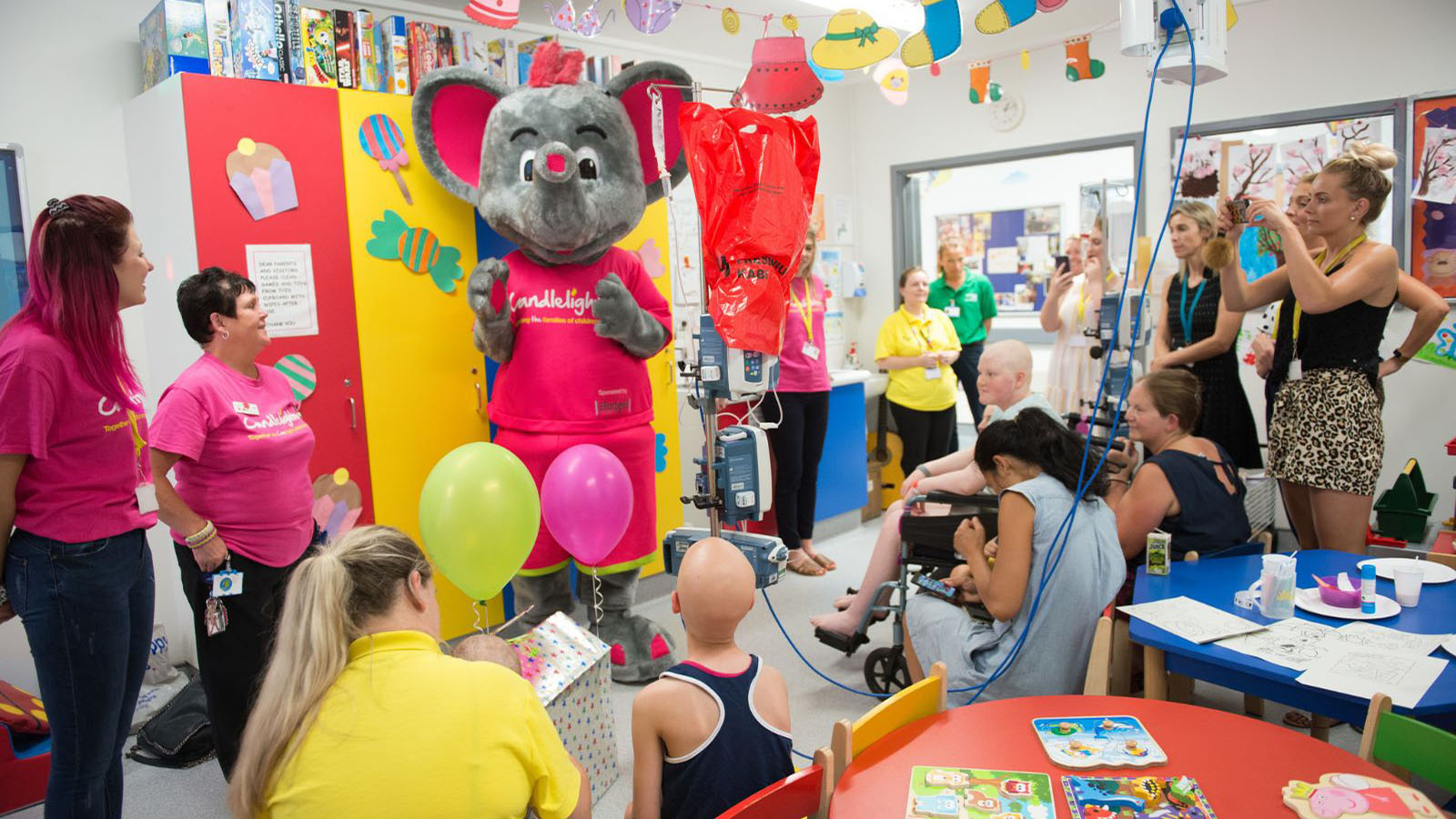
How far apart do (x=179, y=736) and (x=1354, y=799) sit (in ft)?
9.76

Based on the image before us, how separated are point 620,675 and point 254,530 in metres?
1.39

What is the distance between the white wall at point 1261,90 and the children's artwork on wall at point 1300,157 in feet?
0.59

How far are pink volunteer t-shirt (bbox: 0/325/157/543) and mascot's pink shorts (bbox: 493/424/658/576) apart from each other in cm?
130

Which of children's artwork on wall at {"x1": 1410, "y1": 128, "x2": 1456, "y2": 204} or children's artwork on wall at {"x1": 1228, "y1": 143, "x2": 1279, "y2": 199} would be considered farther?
children's artwork on wall at {"x1": 1228, "y1": 143, "x2": 1279, "y2": 199}

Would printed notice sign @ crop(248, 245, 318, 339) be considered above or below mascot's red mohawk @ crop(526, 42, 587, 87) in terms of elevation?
below

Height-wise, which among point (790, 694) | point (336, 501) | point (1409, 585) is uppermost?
point (336, 501)

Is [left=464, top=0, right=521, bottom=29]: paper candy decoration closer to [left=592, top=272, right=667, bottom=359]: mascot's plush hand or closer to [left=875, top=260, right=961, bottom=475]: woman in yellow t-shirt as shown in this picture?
[left=592, top=272, right=667, bottom=359]: mascot's plush hand

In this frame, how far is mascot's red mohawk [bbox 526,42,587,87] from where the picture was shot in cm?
308

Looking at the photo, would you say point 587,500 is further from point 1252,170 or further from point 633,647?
point 1252,170

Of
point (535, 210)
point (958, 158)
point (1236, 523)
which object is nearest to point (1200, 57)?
point (1236, 523)

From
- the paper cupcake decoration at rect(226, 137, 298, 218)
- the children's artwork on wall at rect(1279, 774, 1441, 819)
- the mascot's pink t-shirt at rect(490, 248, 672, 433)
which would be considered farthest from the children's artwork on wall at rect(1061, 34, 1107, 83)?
the children's artwork on wall at rect(1279, 774, 1441, 819)

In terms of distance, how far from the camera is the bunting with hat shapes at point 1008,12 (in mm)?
2811

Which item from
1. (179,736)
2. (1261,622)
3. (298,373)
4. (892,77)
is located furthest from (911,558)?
(892,77)

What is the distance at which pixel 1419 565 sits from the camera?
2.23 m
